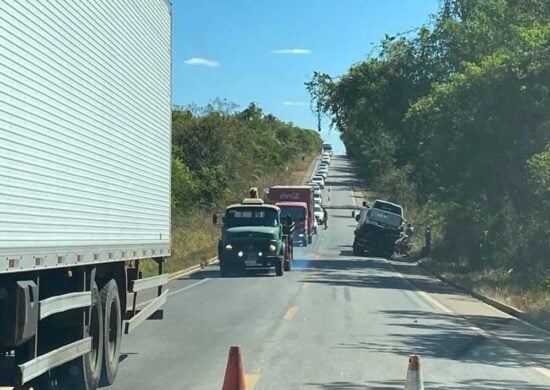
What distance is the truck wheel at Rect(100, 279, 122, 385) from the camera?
11.1 metres

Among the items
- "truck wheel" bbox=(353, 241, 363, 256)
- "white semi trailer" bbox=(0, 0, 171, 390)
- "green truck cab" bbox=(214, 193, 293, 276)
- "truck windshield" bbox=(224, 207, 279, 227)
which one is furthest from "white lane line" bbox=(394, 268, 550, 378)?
"truck wheel" bbox=(353, 241, 363, 256)

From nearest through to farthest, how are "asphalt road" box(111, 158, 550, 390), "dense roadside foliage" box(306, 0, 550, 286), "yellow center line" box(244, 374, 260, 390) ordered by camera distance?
"yellow center line" box(244, 374, 260, 390), "asphalt road" box(111, 158, 550, 390), "dense roadside foliage" box(306, 0, 550, 286)

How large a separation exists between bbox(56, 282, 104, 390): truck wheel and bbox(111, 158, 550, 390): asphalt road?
2.32 feet

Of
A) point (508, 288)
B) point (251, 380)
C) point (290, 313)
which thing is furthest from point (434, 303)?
point (251, 380)

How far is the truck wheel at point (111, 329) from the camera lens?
11070mm

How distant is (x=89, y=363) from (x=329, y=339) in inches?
257

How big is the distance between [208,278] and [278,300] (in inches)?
340

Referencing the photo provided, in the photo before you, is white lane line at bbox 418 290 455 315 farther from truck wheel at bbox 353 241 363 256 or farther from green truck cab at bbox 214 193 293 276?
truck wheel at bbox 353 241 363 256

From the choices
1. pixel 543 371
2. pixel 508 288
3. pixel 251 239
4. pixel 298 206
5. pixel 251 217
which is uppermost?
pixel 298 206

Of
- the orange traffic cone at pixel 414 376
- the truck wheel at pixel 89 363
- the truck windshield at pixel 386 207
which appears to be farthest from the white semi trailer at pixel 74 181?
the truck windshield at pixel 386 207

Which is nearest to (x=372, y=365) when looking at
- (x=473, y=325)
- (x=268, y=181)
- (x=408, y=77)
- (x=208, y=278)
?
(x=473, y=325)

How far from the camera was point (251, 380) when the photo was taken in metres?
11.8

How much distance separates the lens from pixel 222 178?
207ft

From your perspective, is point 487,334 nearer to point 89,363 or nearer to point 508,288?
point 89,363
